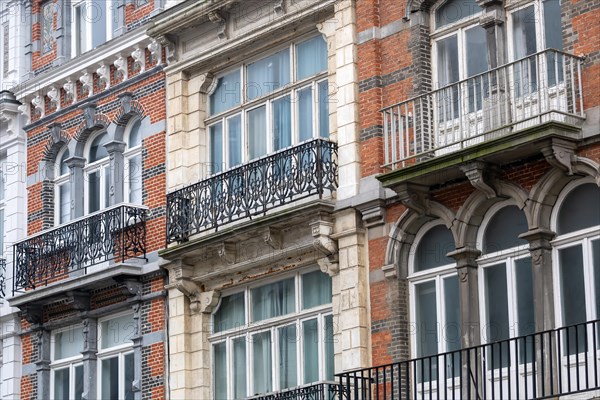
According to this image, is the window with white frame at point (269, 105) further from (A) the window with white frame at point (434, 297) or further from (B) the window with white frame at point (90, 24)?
(B) the window with white frame at point (90, 24)

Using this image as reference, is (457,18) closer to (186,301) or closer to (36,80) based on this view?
(186,301)

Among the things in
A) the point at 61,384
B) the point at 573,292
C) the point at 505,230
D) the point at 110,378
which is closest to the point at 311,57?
the point at 505,230

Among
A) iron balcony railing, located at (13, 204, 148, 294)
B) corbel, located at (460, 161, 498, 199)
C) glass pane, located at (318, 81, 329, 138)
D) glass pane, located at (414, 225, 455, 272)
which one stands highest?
glass pane, located at (318, 81, 329, 138)

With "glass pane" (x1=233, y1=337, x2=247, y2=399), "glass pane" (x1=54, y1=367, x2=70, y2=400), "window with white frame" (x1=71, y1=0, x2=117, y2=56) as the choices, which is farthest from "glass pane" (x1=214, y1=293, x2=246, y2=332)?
"window with white frame" (x1=71, y1=0, x2=117, y2=56)

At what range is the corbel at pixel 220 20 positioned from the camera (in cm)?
2816

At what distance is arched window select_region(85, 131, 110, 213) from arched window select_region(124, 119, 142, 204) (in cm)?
55

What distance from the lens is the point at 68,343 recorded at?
3066cm

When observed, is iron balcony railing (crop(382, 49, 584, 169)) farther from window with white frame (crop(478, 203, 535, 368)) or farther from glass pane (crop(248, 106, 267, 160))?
glass pane (crop(248, 106, 267, 160))

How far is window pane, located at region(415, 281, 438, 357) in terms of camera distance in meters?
24.0

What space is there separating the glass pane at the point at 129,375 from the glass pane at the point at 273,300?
3.15 meters

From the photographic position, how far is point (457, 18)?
24.7 meters

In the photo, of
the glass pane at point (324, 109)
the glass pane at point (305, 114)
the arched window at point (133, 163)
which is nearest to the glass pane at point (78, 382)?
the arched window at point (133, 163)

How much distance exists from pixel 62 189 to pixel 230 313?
5.79 m

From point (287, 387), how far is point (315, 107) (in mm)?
4366
